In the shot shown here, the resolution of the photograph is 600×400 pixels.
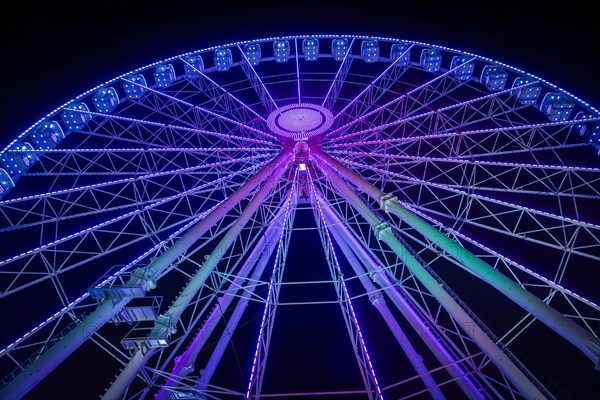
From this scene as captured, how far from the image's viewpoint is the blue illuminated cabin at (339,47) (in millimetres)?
18328

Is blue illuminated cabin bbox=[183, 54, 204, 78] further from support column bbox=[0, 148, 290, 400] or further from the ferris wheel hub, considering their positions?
support column bbox=[0, 148, 290, 400]

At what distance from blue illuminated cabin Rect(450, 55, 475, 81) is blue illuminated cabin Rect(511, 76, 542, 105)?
179cm

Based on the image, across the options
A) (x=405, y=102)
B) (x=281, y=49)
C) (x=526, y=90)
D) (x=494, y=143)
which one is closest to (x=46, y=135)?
(x=281, y=49)

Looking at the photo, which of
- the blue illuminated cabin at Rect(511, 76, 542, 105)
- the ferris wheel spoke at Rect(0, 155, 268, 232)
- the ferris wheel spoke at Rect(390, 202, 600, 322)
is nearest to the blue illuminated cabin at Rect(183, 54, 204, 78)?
the ferris wheel spoke at Rect(0, 155, 268, 232)

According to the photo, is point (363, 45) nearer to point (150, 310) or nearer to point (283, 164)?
point (283, 164)

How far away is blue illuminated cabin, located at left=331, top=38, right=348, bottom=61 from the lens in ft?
60.1

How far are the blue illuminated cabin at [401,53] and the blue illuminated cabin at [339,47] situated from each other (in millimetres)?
2116

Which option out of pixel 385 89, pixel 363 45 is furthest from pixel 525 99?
pixel 363 45

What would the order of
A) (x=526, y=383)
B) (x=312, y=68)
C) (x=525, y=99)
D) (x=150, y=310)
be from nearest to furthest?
(x=526, y=383) < (x=150, y=310) < (x=525, y=99) < (x=312, y=68)

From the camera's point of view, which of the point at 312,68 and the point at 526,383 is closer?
the point at 526,383

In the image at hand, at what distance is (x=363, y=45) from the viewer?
59.5 feet

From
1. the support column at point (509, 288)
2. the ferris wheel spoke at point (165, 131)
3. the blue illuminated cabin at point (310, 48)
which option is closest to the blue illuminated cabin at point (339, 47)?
the blue illuminated cabin at point (310, 48)

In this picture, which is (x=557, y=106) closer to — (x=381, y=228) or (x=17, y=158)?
(x=381, y=228)

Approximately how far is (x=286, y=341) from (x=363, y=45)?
605 inches
